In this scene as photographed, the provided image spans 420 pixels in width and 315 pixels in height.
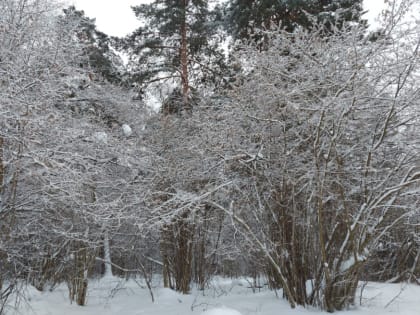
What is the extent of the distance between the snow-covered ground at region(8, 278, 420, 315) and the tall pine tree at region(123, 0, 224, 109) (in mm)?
6379

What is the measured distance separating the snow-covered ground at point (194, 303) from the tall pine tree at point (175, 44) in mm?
6379

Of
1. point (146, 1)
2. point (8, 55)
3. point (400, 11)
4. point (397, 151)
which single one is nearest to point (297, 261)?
point (397, 151)

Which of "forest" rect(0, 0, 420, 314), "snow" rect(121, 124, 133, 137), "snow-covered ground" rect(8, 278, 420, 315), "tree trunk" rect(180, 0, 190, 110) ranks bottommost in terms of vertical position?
"snow-covered ground" rect(8, 278, 420, 315)

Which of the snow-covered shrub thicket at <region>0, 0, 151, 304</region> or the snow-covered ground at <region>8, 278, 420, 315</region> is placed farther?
the snow-covered ground at <region>8, 278, 420, 315</region>

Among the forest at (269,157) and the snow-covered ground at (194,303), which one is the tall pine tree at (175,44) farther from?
the snow-covered ground at (194,303)

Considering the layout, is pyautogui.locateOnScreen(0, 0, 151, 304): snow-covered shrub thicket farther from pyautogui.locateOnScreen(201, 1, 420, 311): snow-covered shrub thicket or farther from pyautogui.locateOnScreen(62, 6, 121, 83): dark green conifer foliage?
pyautogui.locateOnScreen(62, 6, 121, 83): dark green conifer foliage

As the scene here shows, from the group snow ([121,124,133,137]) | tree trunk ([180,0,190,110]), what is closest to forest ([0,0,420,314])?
snow ([121,124,133,137])

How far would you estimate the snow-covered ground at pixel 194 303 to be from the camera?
591 centimetres

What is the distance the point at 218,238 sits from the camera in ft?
31.7

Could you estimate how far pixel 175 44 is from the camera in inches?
532

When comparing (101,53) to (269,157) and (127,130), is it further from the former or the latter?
(269,157)

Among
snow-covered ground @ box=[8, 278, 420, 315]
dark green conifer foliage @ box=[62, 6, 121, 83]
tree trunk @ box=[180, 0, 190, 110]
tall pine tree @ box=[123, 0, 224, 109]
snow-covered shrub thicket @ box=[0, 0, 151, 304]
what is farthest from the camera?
dark green conifer foliage @ box=[62, 6, 121, 83]

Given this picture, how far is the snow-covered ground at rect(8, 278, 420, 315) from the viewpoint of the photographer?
5.91 m

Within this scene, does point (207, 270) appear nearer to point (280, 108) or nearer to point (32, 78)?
point (280, 108)
